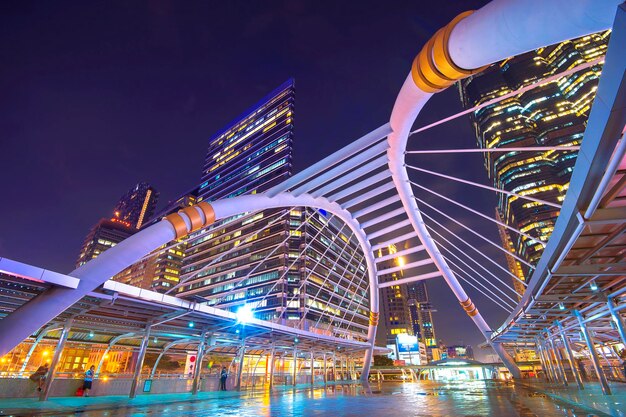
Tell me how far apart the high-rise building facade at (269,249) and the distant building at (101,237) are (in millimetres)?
72602

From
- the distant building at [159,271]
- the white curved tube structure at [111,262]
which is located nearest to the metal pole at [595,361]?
the white curved tube structure at [111,262]

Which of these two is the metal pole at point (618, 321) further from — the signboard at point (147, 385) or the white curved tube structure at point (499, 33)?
the signboard at point (147, 385)

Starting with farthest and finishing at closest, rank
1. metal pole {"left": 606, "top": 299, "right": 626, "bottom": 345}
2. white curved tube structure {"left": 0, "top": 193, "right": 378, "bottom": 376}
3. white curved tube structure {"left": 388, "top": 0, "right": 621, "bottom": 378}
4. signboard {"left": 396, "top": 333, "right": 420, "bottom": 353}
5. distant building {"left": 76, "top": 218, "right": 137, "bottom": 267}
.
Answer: distant building {"left": 76, "top": 218, "right": 137, "bottom": 267}
signboard {"left": 396, "top": 333, "right": 420, "bottom": 353}
metal pole {"left": 606, "top": 299, "right": 626, "bottom": 345}
white curved tube structure {"left": 0, "top": 193, "right": 378, "bottom": 376}
white curved tube structure {"left": 388, "top": 0, "right": 621, "bottom": 378}

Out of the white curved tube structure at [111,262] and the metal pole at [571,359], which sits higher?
the white curved tube structure at [111,262]

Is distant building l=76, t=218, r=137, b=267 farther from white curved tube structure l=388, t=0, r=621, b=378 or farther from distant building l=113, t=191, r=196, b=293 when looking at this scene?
white curved tube structure l=388, t=0, r=621, b=378

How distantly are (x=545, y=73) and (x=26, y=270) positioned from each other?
573 feet

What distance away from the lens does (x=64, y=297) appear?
352 inches

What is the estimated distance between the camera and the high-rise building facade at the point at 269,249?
75375 millimetres

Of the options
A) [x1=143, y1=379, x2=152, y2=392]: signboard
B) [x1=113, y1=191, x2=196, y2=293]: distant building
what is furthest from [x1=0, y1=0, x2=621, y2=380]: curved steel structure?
[x1=113, y1=191, x2=196, y2=293]: distant building

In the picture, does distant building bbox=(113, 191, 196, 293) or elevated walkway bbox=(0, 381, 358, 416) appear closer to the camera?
elevated walkway bbox=(0, 381, 358, 416)

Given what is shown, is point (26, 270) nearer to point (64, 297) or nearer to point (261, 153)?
point (64, 297)

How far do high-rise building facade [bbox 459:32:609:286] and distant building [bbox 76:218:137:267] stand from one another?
18700cm

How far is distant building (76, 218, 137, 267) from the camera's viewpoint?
547 feet

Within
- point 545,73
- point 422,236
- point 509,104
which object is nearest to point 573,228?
point 422,236
